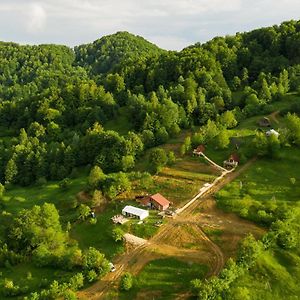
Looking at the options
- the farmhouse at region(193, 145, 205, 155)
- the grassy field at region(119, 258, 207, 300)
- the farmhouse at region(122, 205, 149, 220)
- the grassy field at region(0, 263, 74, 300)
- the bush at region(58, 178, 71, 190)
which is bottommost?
the grassy field at region(0, 263, 74, 300)

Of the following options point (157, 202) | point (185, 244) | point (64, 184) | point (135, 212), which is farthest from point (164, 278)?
point (64, 184)

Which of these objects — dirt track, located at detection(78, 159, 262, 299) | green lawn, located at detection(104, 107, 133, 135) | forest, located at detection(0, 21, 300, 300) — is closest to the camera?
dirt track, located at detection(78, 159, 262, 299)

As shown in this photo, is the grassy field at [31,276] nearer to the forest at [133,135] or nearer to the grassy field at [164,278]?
the forest at [133,135]

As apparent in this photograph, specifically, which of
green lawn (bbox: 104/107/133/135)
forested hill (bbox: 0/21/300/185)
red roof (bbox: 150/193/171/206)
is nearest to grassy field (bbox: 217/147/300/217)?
red roof (bbox: 150/193/171/206)

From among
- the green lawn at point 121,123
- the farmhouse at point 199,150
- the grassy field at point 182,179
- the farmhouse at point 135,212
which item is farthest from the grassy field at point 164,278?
the green lawn at point 121,123

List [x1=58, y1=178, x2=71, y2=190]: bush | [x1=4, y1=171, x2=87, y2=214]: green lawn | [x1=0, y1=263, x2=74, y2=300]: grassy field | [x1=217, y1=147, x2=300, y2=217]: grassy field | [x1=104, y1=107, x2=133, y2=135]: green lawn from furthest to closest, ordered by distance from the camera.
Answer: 1. [x1=104, y1=107, x2=133, y2=135]: green lawn
2. [x1=58, y1=178, x2=71, y2=190]: bush
3. [x1=4, y1=171, x2=87, y2=214]: green lawn
4. [x1=217, y1=147, x2=300, y2=217]: grassy field
5. [x1=0, y1=263, x2=74, y2=300]: grassy field

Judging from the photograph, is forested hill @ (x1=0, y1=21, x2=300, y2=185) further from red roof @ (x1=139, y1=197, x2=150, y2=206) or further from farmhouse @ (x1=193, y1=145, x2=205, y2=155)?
red roof @ (x1=139, y1=197, x2=150, y2=206)

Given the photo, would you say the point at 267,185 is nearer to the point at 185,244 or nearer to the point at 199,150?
the point at 199,150

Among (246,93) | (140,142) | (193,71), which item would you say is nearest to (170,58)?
(193,71)
